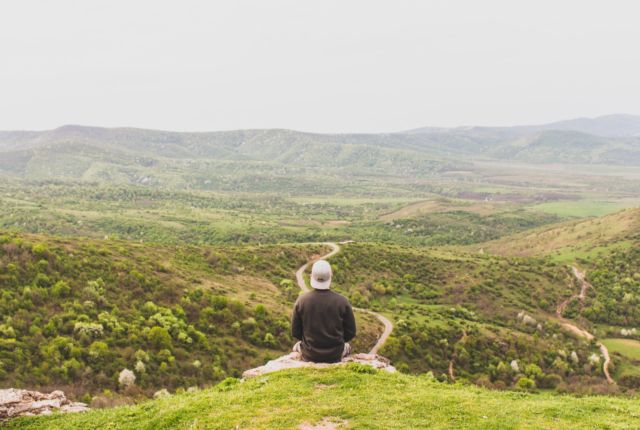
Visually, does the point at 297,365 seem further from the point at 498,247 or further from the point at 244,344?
the point at 498,247

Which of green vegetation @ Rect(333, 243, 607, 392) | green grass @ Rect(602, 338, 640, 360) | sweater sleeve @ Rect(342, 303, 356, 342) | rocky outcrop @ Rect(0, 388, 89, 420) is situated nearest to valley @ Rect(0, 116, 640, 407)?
green vegetation @ Rect(333, 243, 607, 392)

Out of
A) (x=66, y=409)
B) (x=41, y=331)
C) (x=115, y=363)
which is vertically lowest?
(x=115, y=363)

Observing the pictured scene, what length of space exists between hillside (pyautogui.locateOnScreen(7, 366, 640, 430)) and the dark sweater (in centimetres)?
92

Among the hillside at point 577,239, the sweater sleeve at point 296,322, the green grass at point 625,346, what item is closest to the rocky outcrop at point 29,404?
the sweater sleeve at point 296,322

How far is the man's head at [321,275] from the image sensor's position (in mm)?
12952

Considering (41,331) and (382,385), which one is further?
(41,331)

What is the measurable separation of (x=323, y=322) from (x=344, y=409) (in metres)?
2.58

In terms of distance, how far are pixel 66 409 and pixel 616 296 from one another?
89.1 metres

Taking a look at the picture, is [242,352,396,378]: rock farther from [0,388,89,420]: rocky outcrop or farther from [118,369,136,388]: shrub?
[118,369,136,388]: shrub

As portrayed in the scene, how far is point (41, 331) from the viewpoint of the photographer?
103ft

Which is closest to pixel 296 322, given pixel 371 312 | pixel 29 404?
pixel 29 404

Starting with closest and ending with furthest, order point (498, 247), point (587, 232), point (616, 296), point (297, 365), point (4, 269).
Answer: point (297, 365) < point (4, 269) < point (616, 296) < point (587, 232) < point (498, 247)

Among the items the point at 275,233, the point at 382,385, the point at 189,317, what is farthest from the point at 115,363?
the point at 275,233

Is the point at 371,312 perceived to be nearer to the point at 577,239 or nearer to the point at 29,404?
the point at 29,404
